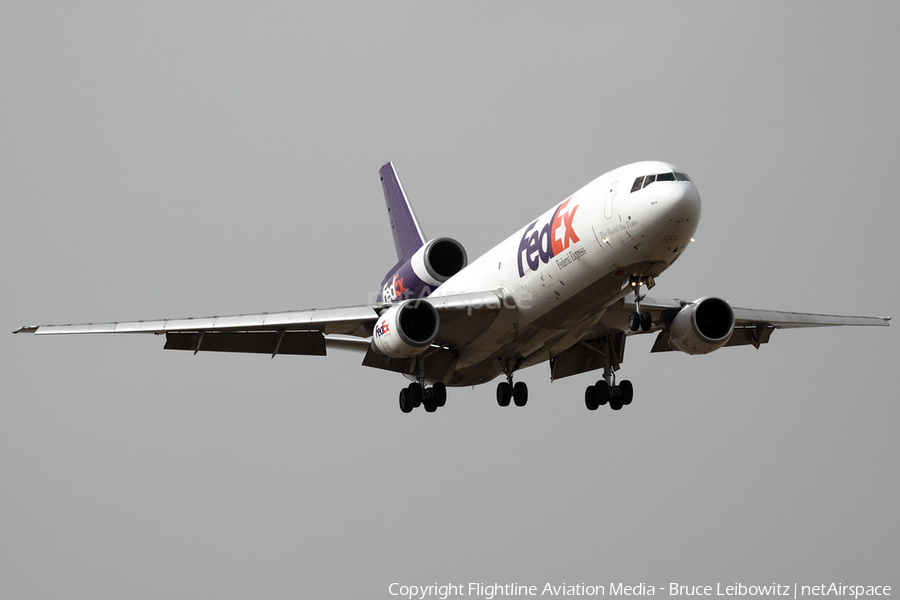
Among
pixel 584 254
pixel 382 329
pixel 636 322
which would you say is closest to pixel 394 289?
pixel 382 329

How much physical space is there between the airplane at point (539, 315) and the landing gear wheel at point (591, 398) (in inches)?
1.4

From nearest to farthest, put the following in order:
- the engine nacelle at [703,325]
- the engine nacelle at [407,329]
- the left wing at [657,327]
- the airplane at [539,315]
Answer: the airplane at [539,315] < the engine nacelle at [407,329] < the engine nacelle at [703,325] < the left wing at [657,327]

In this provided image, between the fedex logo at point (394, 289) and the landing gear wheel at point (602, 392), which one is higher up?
the fedex logo at point (394, 289)

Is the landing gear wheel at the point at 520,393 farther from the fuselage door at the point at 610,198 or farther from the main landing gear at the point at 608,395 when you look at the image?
the fuselage door at the point at 610,198

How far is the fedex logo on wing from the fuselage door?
1.03 m

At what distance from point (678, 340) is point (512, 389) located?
5.77 meters

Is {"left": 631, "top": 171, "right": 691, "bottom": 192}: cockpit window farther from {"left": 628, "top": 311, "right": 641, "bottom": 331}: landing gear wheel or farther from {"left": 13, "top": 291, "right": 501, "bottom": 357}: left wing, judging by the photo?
{"left": 13, "top": 291, "right": 501, "bottom": 357}: left wing

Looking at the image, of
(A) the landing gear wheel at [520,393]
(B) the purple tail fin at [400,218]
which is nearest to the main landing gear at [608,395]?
(A) the landing gear wheel at [520,393]

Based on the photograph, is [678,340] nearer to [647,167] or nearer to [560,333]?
[560,333]

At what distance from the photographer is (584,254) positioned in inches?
877

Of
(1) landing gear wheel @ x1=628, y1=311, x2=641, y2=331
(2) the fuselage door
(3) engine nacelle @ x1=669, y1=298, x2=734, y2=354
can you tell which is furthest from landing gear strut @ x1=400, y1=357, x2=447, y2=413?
(2) the fuselage door

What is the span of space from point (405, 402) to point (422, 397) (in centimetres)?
55

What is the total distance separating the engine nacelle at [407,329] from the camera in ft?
81.5

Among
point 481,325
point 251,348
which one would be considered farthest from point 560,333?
point 251,348
